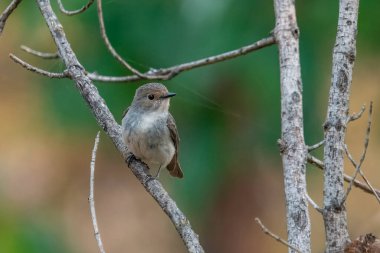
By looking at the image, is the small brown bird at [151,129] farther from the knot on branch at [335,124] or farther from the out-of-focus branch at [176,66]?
the knot on branch at [335,124]

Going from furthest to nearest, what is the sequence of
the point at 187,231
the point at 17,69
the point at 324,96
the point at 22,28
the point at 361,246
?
the point at 17,69, the point at 22,28, the point at 324,96, the point at 187,231, the point at 361,246

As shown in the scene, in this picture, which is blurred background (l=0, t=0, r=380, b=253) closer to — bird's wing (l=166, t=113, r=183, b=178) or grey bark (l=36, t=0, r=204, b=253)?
bird's wing (l=166, t=113, r=183, b=178)

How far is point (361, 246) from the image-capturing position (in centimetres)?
261

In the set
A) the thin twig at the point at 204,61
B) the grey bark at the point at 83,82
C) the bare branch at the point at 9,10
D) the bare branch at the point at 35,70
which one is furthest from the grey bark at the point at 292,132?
the bare branch at the point at 9,10

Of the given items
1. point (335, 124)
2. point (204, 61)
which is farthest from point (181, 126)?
point (335, 124)

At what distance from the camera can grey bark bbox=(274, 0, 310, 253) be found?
2.78 metres

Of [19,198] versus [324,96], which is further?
[19,198]

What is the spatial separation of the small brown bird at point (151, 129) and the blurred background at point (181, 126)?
5.70 ft

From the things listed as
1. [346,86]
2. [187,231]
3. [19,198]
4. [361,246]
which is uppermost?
[19,198]


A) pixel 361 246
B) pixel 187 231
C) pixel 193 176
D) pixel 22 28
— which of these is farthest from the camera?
pixel 193 176

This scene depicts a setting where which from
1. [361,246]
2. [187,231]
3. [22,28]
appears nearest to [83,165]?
[22,28]

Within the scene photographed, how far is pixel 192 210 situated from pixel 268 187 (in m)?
1.13

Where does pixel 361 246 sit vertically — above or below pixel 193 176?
below

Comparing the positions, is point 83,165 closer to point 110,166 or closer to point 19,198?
point 110,166
